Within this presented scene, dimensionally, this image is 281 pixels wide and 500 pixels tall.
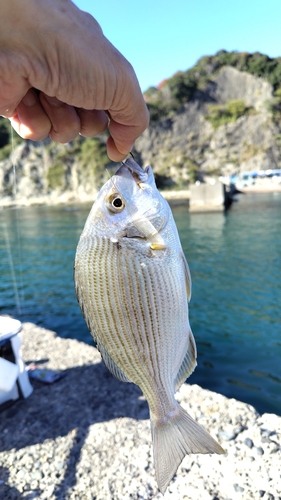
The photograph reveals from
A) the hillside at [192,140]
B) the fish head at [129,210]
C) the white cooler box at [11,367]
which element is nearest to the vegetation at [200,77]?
the hillside at [192,140]

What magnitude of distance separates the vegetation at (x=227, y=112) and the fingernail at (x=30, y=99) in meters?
73.5

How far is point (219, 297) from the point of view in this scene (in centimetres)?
1106

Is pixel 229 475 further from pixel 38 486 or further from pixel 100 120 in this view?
pixel 100 120

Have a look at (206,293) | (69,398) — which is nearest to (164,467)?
(69,398)

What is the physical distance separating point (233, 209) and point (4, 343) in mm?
33303

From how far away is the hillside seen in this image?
67.2 meters

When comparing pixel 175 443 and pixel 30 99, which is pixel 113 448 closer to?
pixel 175 443

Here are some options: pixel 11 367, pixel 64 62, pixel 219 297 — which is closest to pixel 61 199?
pixel 219 297

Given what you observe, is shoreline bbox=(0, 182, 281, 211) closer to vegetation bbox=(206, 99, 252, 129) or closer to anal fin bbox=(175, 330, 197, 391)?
vegetation bbox=(206, 99, 252, 129)

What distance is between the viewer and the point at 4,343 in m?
4.66

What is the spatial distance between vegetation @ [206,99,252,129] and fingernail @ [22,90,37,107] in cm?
7350

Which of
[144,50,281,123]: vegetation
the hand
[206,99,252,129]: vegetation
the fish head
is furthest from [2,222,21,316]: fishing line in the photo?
[206,99,252,129]: vegetation

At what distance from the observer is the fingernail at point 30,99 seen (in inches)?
79.3

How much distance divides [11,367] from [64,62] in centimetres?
406
